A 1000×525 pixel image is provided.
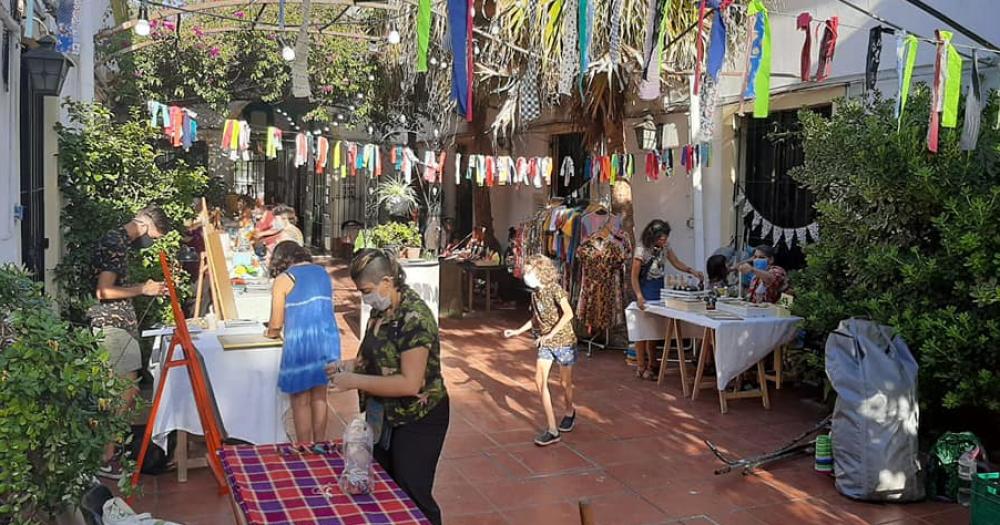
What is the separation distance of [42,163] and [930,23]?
26.6 ft

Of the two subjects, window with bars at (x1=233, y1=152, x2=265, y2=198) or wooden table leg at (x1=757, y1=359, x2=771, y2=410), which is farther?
window with bars at (x1=233, y1=152, x2=265, y2=198)

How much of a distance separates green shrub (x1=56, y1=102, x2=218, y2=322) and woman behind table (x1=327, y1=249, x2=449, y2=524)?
4185 millimetres

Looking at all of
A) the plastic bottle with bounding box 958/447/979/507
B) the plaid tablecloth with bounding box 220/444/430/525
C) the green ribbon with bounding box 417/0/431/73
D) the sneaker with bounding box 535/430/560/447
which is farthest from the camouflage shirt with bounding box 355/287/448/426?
the plastic bottle with bounding box 958/447/979/507

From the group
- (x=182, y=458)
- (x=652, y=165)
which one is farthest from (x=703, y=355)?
(x=182, y=458)

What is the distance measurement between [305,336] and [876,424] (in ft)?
12.0

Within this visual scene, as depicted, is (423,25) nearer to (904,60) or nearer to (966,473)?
(904,60)

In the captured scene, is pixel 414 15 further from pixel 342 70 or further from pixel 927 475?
pixel 927 475

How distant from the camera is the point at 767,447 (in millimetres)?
6727

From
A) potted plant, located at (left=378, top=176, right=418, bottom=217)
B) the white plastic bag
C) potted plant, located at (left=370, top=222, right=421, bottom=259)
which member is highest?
potted plant, located at (left=378, top=176, right=418, bottom=217)

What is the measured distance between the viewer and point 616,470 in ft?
20.2

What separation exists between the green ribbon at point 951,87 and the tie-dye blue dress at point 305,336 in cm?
422

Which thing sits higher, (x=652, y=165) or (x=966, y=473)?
(x=652, y=165)

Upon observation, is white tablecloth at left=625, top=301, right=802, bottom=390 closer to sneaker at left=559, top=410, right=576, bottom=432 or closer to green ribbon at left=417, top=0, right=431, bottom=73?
sneaker at left=559, top=410, right=576, bottom=432

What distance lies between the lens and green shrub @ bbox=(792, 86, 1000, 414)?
5605mm
